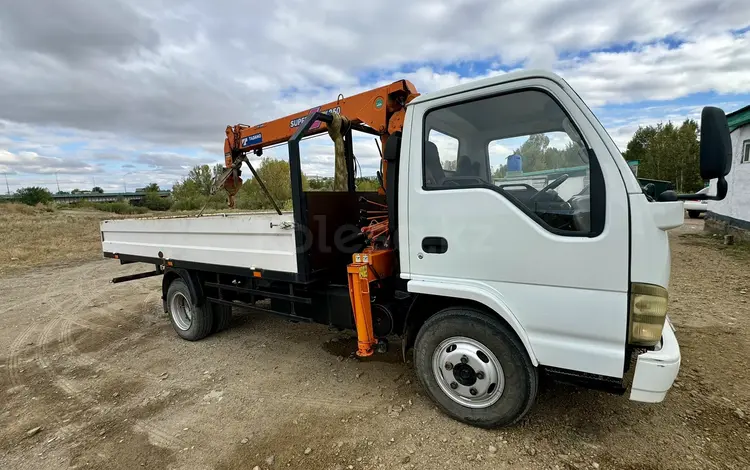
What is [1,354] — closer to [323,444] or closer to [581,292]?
[323,444]

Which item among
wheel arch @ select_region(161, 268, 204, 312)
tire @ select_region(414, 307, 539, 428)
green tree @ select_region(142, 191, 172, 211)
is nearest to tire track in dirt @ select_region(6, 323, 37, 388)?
wheel arch @ select_region(161, 268, 204, 312)

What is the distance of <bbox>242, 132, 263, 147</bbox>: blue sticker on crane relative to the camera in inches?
203

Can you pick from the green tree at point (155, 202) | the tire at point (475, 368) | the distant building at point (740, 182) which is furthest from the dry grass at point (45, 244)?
the green tree at point (155, 202)

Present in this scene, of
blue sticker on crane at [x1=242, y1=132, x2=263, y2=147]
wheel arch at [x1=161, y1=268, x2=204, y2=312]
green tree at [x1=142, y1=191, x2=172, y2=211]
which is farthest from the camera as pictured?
green tree at [x1=142, y1=191, x2=172, y2=211]

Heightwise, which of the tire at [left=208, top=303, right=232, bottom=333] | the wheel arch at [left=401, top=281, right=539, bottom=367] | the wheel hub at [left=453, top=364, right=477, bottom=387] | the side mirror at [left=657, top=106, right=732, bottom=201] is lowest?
the tire at [left=208, top=303, right=232, bottom=333]

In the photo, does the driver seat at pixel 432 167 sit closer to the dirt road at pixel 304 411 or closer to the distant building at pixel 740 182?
the dirt road at pixel 304 411

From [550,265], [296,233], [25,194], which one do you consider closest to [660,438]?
[550,265]

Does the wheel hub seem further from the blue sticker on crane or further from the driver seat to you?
the blue sticker on crane

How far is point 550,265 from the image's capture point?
2268mm

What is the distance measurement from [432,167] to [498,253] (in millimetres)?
780

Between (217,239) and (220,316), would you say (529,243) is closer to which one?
(217,239)

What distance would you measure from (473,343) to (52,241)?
18858mm

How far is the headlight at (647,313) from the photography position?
2.05 meters

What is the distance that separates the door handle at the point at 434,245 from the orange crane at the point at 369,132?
0.51 meters
